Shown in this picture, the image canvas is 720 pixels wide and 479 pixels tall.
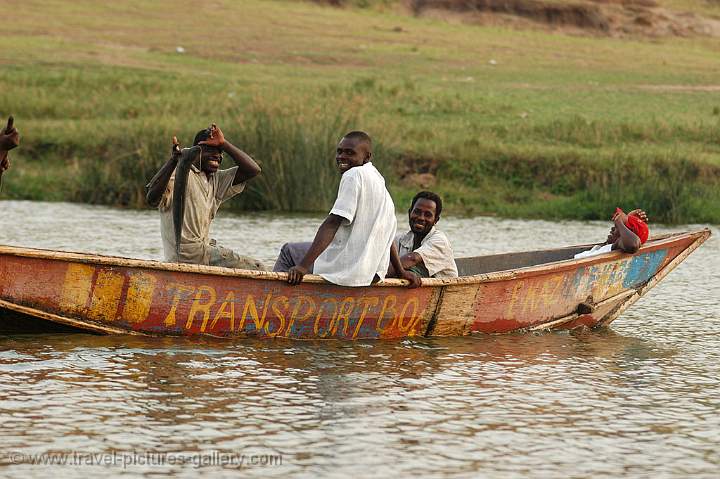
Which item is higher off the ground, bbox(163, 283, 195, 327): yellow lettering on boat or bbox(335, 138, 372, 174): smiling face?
bbox(335, 138, 372, 174): smiling face

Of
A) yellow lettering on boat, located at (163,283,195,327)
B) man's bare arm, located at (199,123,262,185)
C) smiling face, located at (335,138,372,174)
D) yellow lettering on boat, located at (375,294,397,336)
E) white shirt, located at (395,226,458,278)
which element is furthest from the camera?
white shirt, located at (395,226,458,278)

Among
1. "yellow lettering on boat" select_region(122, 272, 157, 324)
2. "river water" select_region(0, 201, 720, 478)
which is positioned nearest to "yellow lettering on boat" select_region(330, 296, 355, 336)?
"river water" select_region(0, 201, 720, 478)

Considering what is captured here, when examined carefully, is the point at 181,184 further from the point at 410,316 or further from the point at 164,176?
the point at 410,316

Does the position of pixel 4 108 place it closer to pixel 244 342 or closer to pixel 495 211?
pixel 495 211

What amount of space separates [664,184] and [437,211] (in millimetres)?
9192

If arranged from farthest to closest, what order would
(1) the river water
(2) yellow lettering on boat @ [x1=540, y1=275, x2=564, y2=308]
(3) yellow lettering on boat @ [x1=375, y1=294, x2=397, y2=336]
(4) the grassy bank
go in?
(4) the grassy bank, (2) yellow lettering on boat @ [x1=540, y1=275, x2=564, y2=308], (3) yellow lettering on boat @ [x1=375, y1=294, x2=397, y2=336], (1) the river water

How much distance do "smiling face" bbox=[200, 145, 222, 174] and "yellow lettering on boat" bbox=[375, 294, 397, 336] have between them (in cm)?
139

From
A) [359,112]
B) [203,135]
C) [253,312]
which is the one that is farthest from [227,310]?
[359,112]

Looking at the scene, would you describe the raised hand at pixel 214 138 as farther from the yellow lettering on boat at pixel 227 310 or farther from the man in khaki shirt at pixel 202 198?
the yellow lettering on boat at pixel 227 310

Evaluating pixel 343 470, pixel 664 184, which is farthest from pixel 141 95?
pixel 343 470

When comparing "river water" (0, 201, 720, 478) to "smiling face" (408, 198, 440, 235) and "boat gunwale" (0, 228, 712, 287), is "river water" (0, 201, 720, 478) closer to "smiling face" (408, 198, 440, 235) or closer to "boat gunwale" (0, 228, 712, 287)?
"boat gunwale" (0, 228, 712, 287)

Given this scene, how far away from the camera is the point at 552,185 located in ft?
60.2

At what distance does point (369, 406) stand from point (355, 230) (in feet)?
5.17

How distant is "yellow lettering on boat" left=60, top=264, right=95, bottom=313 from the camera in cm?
746
